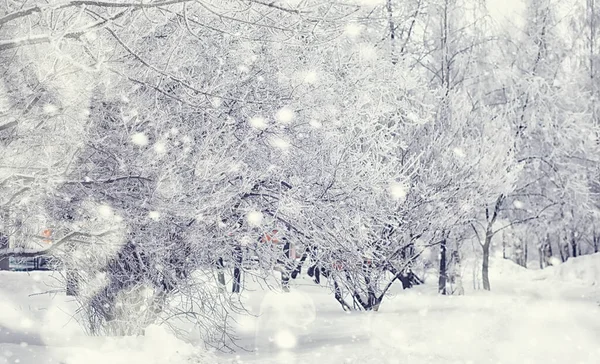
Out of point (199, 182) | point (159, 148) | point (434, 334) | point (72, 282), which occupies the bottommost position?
point (434, 334)

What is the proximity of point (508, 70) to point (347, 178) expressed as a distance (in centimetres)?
1385

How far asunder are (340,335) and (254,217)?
11.4 ft

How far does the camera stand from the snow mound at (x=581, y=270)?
24281 mm

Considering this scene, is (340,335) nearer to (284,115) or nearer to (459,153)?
(284,115)

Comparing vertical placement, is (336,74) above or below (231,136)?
above

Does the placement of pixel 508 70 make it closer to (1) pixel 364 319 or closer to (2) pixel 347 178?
(1) pixel 364 319

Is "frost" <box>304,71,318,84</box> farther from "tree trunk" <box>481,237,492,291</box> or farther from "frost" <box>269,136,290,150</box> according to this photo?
"tree trunk" <box>481,237,492,291</box>

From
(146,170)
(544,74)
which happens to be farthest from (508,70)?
(146,170)

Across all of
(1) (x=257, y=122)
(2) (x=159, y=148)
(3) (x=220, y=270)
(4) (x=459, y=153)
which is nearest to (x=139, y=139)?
(2) (x=159, y=148)

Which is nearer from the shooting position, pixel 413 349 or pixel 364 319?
pixel 413 349

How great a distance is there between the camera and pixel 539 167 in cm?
2236

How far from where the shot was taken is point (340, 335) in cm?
960

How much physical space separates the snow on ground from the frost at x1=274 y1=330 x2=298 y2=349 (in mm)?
15

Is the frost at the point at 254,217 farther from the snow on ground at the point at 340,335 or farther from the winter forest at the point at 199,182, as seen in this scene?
the snow on ground at the point at 340,335
